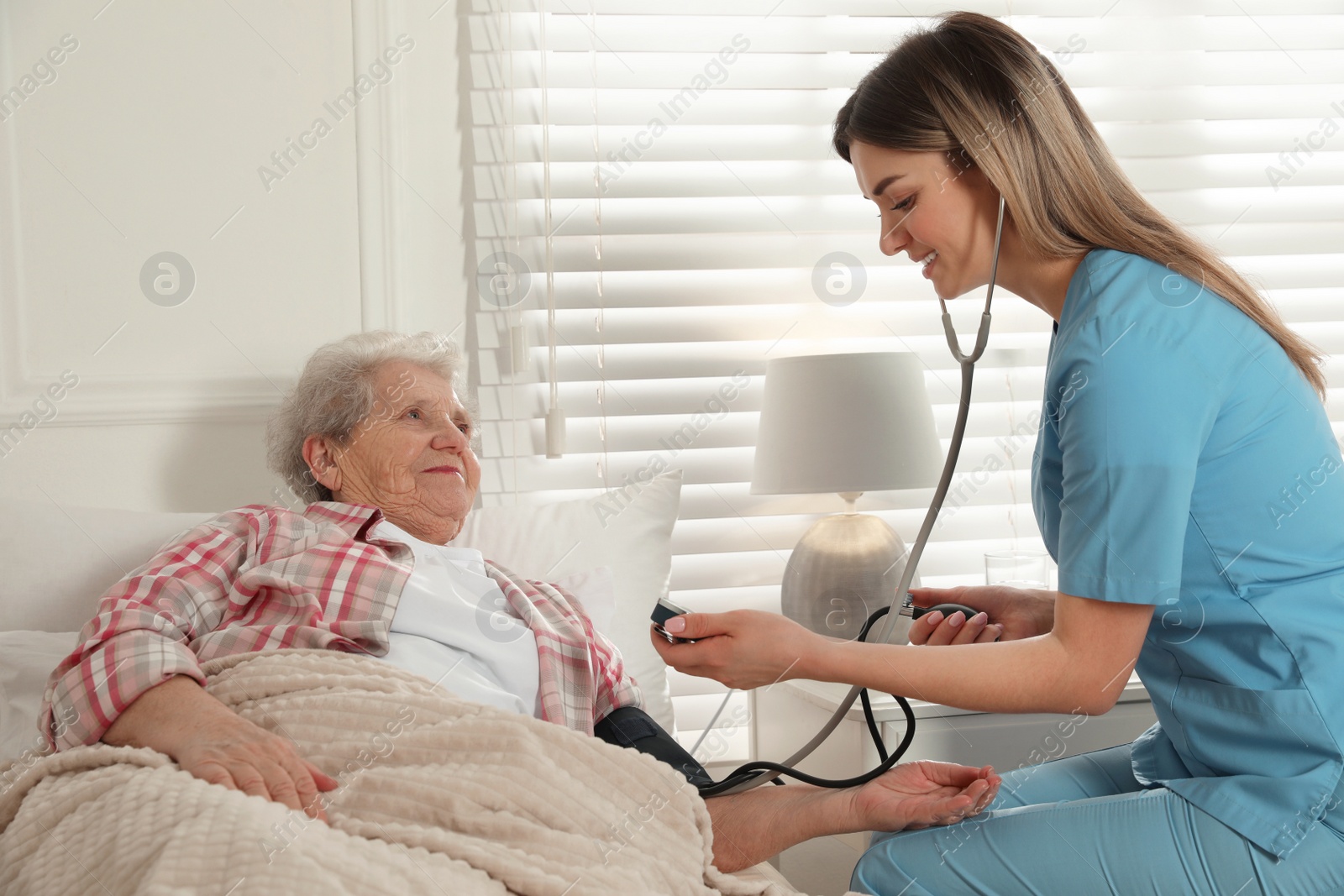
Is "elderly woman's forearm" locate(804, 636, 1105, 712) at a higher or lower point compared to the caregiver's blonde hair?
lower

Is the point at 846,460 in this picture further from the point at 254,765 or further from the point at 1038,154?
the point at 254,765

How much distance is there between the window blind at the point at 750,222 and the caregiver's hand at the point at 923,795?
3.19 feet

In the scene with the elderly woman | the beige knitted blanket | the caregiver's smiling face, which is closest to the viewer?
the beige knitted blanket

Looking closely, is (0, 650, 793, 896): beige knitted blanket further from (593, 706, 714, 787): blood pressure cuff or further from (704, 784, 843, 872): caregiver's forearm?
(593, 706, 714, 787): blood pressure cuff

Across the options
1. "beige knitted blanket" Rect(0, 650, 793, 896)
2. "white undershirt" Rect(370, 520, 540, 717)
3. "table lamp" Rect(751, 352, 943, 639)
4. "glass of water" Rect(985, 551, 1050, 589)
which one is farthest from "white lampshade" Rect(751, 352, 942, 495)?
"beige knitted blanket" Rect(0, 650, 793, 896)

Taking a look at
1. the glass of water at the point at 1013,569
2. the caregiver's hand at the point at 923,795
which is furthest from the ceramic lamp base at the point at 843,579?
the caregiver's hand at the point at 923,795

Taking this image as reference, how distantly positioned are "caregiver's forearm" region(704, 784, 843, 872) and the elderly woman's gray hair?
76cm

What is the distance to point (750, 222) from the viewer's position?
6.77 feet

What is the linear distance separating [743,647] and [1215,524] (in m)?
0.50

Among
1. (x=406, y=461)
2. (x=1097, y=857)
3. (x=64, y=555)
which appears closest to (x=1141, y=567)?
(x=1097, y=857)

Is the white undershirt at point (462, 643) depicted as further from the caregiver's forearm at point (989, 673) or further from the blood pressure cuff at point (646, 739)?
the caregiver's forearm at point (989, 673)

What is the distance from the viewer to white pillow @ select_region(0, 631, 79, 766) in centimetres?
123

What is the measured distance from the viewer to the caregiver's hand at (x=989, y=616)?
4.03 feet

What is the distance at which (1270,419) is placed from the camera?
3.34 ft
